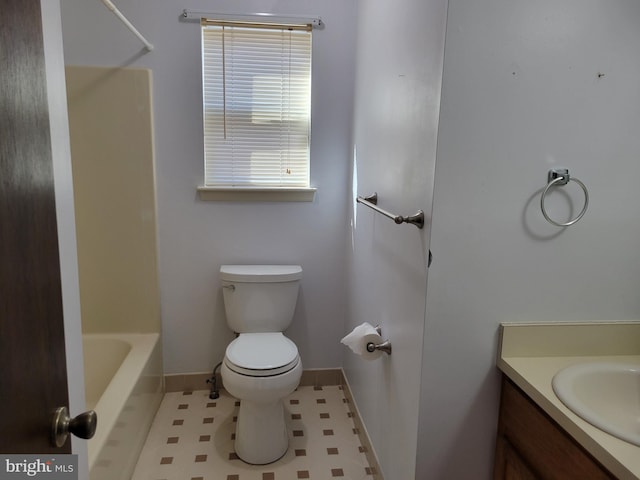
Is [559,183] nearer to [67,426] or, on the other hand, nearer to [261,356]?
[67,426]

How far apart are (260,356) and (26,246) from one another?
59.0 inches

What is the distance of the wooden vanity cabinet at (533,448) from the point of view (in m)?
1.05

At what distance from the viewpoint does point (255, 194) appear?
8.36 feet

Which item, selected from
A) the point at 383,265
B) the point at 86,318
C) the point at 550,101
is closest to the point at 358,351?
Result: the point at 383,265

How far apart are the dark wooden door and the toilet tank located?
1590 millimetres

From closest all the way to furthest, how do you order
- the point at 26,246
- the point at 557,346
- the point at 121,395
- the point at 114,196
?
the point at 26,246, the point at 557,346, the point at 121,395, the point at 114,196

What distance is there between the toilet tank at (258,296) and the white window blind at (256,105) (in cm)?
49

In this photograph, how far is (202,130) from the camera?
97.7 inches

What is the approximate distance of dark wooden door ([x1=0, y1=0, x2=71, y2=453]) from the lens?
2.14 ft

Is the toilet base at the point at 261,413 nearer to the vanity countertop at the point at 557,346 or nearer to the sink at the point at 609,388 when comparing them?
the vanity countertop at the point at 557,346

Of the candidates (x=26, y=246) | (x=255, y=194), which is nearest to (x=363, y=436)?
(x=255, y=194)

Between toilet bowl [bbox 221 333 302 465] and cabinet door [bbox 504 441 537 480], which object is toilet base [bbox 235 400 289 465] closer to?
toilet bowl [bbox 221 333 302 465]

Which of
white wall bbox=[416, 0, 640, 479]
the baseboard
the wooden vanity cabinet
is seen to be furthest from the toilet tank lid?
the wooden vanity cabinet

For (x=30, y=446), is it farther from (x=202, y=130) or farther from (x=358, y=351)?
(x=202, y=130)
